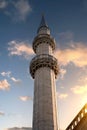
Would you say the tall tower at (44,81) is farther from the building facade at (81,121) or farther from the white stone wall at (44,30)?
the building facade at (81,121)

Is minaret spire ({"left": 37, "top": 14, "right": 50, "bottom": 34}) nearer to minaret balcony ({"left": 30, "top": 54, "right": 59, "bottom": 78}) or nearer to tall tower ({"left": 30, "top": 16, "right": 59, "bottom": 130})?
tall tower ({"left": 30, "top": 16, "right": 59, "bottom": 130})

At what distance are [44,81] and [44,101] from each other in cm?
431

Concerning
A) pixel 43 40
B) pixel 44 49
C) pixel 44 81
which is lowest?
pixel 44 81

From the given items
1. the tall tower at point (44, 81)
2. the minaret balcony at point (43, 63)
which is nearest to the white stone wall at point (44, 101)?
the tall tower at point (44, 81)

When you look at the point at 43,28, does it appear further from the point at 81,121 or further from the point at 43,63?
the point at 81,121

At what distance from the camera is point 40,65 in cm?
4666

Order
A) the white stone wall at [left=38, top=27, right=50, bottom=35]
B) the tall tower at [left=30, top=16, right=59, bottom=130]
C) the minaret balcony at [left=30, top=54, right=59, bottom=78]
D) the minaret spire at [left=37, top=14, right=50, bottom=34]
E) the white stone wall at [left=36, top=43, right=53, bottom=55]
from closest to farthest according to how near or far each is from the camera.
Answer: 1. the tall tower at [left=30, top=16, right=59, bottom=130]
2. the minaret balcony at [left=30, top=54, right=59, bottom=78]
3. the white stone wall at [left=36, top=43, right=53, bottom=55]
4. the white stone wall at [left=38, top=27, right=50, bottom=35]
5. the minaret spire at [left=37, top=14, right=50, bottom=34]

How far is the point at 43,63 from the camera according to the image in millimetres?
46531

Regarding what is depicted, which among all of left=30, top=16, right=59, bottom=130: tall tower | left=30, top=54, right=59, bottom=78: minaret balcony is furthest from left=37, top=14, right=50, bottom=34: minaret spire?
left=30, top=54, right=59, bottom=78: minaret balcony

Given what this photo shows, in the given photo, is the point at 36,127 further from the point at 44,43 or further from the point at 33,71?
the point at 44,43

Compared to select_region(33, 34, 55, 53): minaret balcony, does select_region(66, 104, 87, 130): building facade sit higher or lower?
lower

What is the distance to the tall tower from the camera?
39456mm

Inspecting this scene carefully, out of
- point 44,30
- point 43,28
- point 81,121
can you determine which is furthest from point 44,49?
point 81,121

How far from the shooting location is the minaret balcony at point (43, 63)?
153 ft
